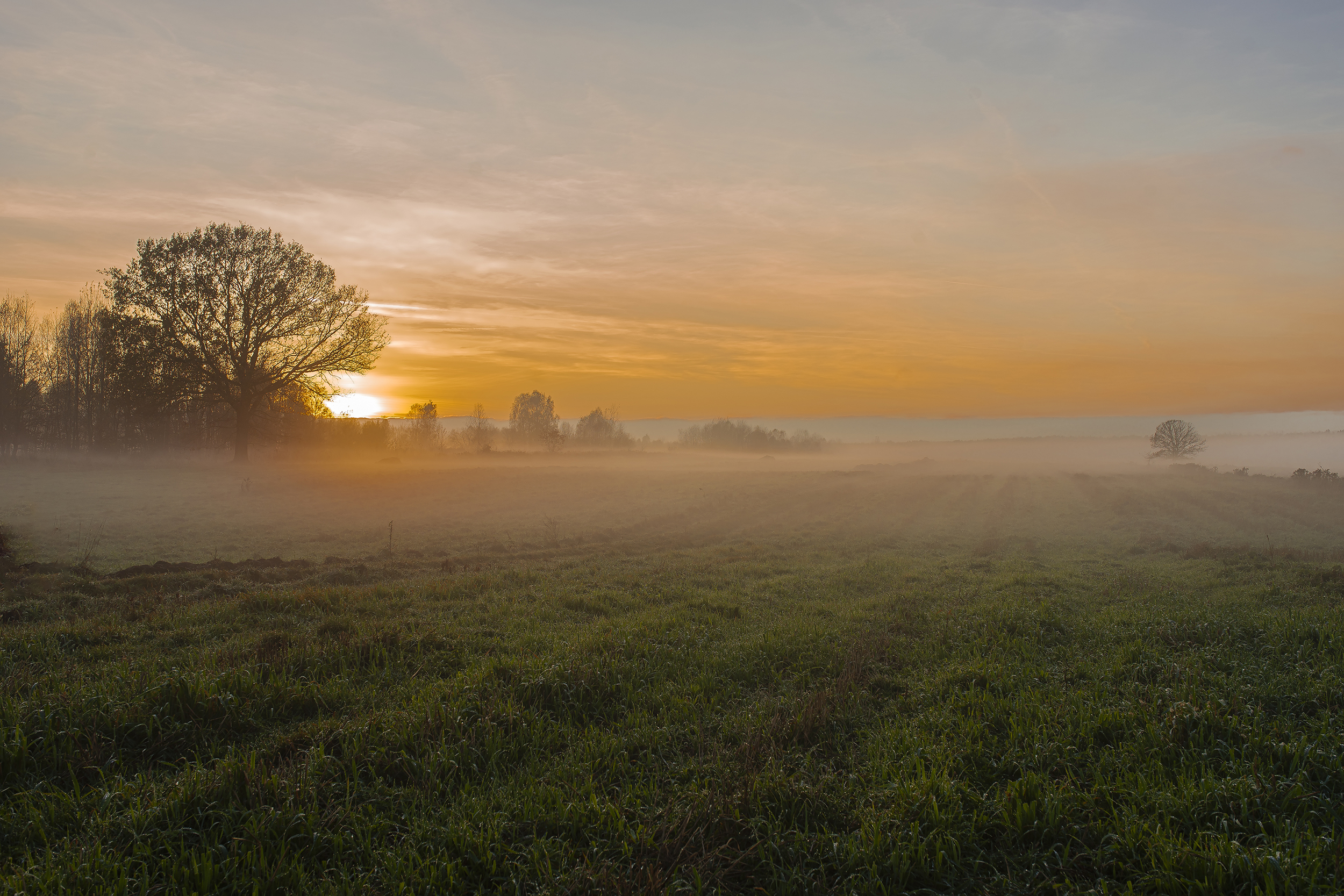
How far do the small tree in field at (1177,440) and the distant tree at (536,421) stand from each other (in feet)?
318

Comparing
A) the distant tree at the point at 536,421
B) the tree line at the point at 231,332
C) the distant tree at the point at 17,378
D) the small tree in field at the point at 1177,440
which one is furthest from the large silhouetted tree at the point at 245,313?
the small tree in field at the point at 1177,440

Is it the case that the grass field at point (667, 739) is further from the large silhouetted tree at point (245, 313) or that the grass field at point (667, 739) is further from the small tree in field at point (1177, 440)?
the small tree in field at point (1177, 440)

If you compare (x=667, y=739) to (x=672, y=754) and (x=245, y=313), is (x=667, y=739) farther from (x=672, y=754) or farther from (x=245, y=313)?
(x=245, y=313)

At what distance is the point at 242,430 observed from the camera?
1732 inches

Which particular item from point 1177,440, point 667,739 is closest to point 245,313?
point 667,739

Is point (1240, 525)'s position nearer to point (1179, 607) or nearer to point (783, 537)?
Answer: point (783, 537)

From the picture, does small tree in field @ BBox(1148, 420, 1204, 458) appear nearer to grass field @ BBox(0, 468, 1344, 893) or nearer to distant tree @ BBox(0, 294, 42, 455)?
grass field @ BBox(0, 468, 1344, 893)

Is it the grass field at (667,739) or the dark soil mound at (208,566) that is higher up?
the grass field at (667,739)

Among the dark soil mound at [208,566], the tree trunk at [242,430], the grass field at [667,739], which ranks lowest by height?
the dark soil mound at [208,566]

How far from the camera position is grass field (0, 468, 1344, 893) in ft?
15.3

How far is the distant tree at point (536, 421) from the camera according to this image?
104 m

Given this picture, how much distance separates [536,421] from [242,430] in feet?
213

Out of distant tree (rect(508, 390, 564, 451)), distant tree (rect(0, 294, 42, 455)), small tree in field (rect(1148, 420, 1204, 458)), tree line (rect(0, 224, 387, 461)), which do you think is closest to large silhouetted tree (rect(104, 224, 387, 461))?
tree line (rect(0, 224, 387, 461))

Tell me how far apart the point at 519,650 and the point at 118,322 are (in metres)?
46.0
